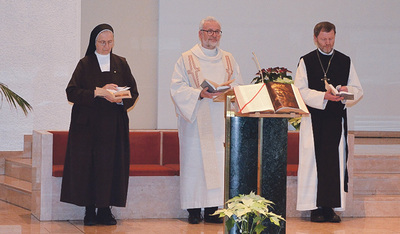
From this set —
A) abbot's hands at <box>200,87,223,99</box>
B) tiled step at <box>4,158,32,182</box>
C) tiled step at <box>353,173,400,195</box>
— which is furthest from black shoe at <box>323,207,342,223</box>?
tiled step at <box>4,158,32,182</box>

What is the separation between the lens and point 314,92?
6816mm

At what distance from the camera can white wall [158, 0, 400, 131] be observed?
1020cm

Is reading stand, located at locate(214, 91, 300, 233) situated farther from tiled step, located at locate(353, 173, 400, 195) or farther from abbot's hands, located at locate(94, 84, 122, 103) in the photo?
tiled step, located at locate(353, 173, 400, 195)

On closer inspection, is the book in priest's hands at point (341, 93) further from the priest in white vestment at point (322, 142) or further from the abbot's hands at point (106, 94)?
the abbot's hands at point (106, 94)

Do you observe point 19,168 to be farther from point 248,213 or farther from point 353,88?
point 248,213

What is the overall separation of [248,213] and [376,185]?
386cm

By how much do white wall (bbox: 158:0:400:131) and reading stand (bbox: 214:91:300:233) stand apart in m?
5.50

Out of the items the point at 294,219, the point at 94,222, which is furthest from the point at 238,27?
the point at 94,222

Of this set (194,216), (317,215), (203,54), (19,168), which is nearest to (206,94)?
(203,54)

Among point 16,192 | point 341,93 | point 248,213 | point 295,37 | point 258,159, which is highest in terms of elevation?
point 295,37

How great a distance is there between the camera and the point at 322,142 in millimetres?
6949

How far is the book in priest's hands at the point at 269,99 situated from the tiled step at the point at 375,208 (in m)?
3.09

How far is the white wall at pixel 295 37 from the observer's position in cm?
1020

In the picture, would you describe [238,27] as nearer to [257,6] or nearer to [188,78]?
[257,6]
